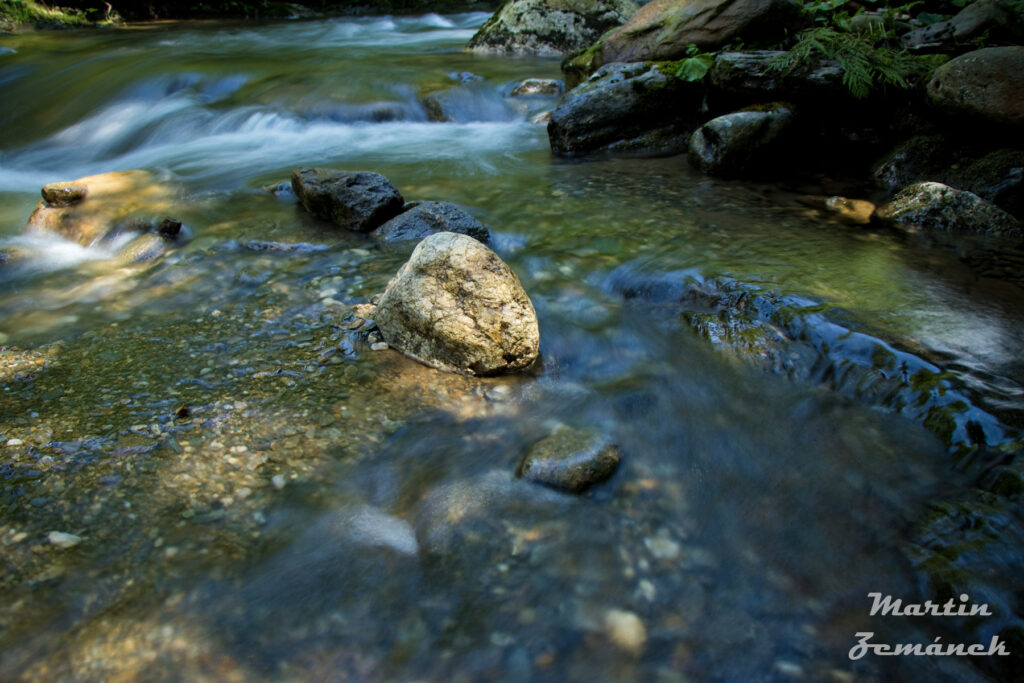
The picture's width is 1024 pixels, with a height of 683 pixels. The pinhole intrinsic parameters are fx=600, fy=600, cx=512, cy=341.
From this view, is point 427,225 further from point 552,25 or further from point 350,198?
point 552,25

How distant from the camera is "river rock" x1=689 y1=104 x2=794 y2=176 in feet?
21.3

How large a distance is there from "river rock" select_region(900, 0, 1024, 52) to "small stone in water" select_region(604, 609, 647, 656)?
7.36 meters

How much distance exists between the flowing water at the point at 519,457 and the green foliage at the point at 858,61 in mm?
1912

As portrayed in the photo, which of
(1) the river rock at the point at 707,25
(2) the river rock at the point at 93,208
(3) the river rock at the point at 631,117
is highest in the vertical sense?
(1) the river rock at the point at 707,25

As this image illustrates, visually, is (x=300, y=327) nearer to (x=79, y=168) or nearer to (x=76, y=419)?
(x=76, y=419)

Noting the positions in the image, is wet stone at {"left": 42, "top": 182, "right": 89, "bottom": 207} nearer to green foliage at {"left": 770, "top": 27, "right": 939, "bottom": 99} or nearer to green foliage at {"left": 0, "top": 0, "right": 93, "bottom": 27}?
green foliage at {"left": 770, "top": 27, "right": 939, "bottom": 99}

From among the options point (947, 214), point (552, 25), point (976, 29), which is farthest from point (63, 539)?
point (552, 25)

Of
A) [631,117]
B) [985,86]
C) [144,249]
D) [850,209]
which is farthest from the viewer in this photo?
[631,117]

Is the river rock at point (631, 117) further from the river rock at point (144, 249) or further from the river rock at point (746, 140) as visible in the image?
the river rock at point (144, 249)

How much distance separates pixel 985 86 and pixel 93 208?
8.30m

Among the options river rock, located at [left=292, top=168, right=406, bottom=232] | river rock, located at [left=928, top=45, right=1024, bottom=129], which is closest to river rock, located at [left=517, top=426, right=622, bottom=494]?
river rock, located at [left=292, top=168, right=406, bottom=232]

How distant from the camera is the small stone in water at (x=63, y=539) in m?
2.33

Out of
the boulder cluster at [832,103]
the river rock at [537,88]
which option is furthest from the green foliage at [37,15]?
the boulder cluster at [832,103]

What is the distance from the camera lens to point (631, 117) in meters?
7.67
